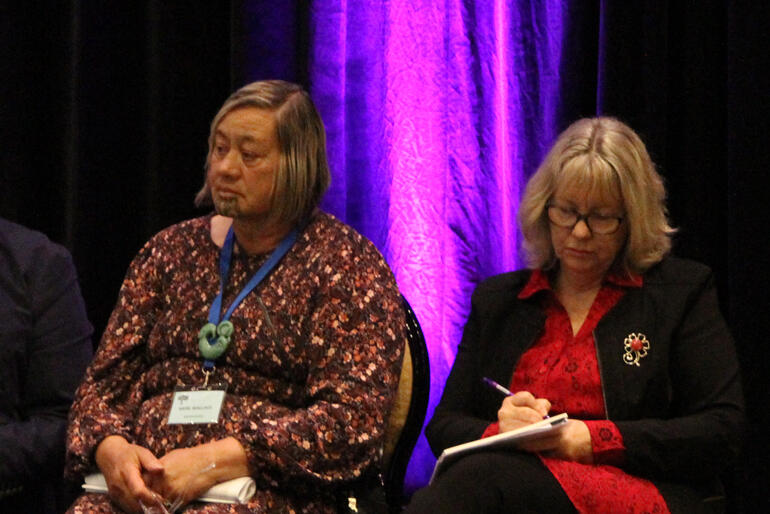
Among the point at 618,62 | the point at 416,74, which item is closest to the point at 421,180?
the point at 416,74

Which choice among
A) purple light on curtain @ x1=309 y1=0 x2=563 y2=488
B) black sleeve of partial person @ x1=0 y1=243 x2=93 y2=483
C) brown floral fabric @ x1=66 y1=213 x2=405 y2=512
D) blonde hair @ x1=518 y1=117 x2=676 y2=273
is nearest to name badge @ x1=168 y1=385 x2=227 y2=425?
brown floral fabric @ x1=66 y1=213 x2=405 y2=512

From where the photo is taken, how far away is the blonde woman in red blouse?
6.95 ft

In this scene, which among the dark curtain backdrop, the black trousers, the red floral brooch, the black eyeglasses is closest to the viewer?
the black trousers

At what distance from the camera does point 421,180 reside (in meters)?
3.23

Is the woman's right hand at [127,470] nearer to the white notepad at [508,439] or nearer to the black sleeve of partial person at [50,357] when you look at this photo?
the black sleeve of partial person at [50,357]

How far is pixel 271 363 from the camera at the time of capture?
2.38m

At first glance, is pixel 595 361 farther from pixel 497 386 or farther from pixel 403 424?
pixel 403 424

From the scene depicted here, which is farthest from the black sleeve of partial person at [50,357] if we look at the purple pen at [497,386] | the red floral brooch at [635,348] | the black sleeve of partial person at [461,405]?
the red floral brooch at [635,348]

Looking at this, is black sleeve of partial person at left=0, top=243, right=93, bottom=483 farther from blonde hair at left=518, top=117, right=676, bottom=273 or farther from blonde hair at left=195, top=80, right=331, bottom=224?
blonde hair at left=518, top=117, right=676, bottom=273

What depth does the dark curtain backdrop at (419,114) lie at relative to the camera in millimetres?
2754

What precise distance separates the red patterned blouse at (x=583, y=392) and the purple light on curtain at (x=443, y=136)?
66 cm

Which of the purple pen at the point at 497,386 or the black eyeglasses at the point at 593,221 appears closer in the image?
the purple pen at the point at 497,386

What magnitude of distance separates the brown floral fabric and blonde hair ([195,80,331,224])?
0.07 metres

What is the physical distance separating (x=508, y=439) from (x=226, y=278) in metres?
0.83
